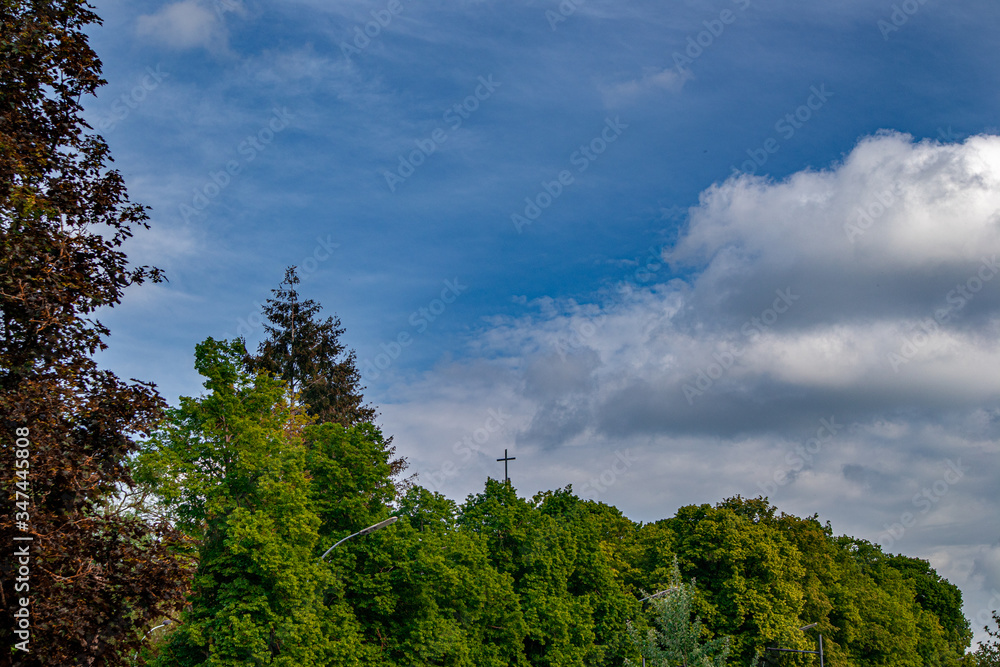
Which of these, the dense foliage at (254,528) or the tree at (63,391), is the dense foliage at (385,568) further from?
the tree at (63,391)

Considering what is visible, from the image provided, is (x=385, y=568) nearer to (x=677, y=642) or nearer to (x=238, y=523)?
(x=238, y=523)

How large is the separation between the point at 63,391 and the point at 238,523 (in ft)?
43.2

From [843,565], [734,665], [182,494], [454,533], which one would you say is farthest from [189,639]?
[843,565]

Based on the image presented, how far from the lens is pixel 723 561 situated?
190 ft

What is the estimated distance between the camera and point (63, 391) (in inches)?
655

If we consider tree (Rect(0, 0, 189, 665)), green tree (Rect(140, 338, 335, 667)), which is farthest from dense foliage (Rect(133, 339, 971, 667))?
tree (Rect(0, 0, 189, 665))

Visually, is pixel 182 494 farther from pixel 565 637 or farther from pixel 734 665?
pixel 734 665

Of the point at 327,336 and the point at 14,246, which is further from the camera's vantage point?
the point at 327,336

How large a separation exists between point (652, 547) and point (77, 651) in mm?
48859

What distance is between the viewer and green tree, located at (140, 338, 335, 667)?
2838cm

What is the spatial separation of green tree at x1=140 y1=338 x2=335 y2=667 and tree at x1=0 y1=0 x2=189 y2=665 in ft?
34.3

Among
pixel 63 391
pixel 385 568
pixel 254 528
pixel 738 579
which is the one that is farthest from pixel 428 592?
pixel 738 579

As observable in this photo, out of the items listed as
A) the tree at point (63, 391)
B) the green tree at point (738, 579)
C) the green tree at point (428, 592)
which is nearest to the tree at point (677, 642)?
the green tree at point (428, 592)

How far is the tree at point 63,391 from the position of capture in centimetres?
1529
